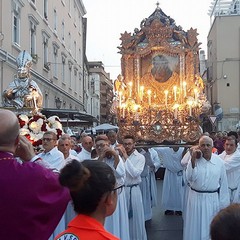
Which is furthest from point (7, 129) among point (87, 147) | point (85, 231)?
point (87, 147)

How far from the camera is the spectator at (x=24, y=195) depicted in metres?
2.52

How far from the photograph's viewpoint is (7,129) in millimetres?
2578

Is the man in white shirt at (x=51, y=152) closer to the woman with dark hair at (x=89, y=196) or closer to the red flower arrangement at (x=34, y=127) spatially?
the red flower arrangement at (x=34, y=127)

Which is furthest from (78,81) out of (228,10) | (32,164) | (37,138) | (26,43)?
(32,164)

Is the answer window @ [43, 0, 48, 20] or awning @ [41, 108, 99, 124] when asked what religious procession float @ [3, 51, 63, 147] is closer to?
awning @ [41, 108, 99, 124]

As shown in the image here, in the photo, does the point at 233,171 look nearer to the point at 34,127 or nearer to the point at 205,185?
the point at 205,185

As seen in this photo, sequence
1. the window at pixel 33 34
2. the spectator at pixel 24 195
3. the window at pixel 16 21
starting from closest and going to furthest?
the spectator at pixel 24 195
the window at pixel 16 21
the window at pixel 33 34

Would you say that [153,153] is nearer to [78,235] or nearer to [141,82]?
[141,82]

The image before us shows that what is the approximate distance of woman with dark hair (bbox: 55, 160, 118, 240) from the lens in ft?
7.41

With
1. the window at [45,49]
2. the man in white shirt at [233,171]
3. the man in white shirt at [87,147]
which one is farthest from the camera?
the window at [45,49]

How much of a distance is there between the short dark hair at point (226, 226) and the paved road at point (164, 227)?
A: 6086 millimetres

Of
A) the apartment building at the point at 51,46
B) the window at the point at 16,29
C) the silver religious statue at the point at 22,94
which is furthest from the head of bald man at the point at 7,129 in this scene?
the window at the point at 16,29

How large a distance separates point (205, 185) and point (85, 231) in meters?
4.20

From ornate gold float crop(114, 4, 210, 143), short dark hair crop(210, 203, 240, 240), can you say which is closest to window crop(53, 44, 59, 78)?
ornate gold float crop(114, 4, 210, 143)
